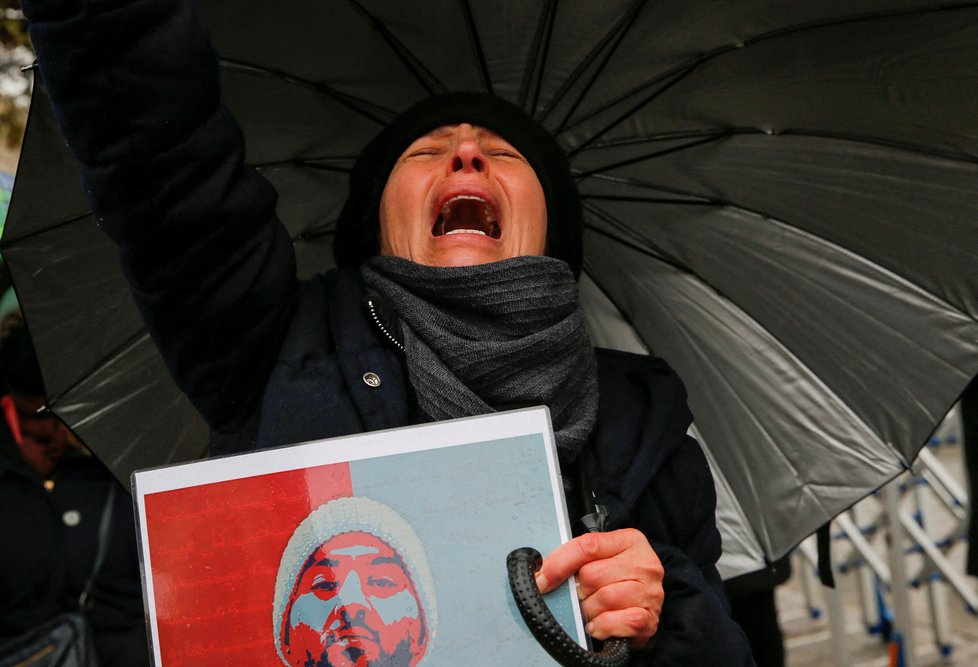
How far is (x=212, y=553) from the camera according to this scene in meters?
1.30

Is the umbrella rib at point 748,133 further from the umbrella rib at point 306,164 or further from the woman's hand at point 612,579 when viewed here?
the woman's hand at point 612,579

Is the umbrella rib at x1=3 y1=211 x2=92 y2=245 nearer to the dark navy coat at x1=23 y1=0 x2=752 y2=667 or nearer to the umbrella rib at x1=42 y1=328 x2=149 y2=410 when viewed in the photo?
the umbrella rib at x1=42 y1=328 x2=149 y2=410

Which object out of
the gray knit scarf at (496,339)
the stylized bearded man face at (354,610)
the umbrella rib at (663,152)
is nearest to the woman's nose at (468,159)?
the gray knit scarf at (496,339)

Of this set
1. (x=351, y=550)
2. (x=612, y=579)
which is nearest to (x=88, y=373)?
(x=351, y=550)

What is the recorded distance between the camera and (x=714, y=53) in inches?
82.1

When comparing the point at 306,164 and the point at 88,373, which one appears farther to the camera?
the point at 306,164

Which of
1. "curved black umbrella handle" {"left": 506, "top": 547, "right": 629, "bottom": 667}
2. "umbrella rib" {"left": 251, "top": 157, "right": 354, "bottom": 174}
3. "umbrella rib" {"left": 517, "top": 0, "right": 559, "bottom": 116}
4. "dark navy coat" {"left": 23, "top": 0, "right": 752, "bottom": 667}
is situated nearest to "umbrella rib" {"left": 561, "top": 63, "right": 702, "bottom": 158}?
"umbrella rib" {"left": 517, "top": 0, "right": 559, "bottom": 116}

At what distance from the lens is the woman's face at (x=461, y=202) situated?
6.18 feet

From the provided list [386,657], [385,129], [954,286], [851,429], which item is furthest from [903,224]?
[386,657]

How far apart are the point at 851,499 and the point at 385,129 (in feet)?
4.38

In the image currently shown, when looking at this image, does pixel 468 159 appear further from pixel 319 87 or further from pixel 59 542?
pixel 59 542

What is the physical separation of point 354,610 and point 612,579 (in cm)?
37

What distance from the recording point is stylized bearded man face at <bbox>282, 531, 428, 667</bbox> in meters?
1.28

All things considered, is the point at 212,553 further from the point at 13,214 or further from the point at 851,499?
the point at 851,499
